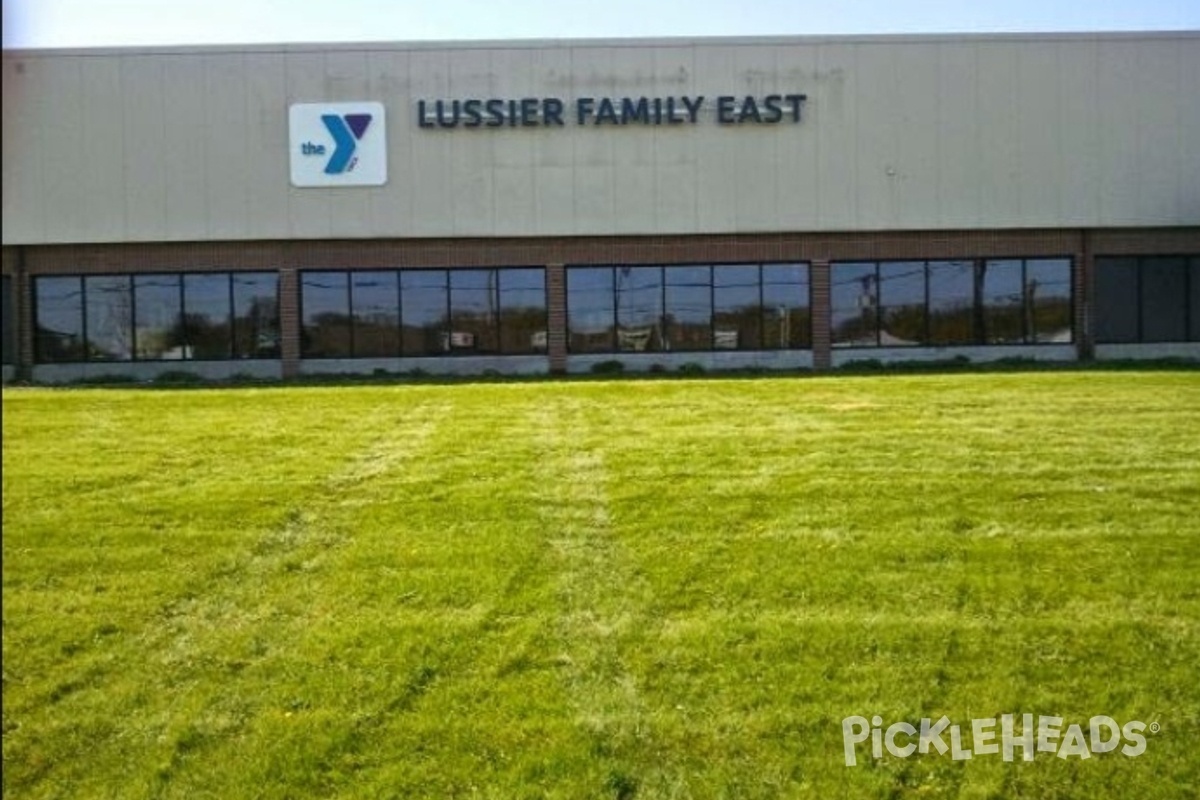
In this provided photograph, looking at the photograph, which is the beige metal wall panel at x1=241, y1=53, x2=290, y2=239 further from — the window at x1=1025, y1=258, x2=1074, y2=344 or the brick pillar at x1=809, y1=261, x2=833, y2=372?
the window at x1=1025, y1=258, x2=1074, y2=344

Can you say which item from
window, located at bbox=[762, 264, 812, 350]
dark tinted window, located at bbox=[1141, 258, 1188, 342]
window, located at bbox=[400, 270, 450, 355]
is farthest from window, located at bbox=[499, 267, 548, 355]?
dark tinted window, located at bbox=[1141, 258, 1188, 342]

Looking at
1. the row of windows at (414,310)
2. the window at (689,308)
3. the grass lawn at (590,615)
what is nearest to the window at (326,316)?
the row of windows at (414,310)

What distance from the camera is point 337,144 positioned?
1067 inches

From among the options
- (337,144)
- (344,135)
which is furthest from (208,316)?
(344,135)

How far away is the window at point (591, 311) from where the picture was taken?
2761 centimetres

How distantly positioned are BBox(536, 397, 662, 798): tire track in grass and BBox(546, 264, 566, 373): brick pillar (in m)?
16.0

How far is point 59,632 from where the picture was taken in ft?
21.4

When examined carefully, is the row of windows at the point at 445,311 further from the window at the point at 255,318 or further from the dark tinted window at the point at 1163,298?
the dark tinted window at the point at 1163,298

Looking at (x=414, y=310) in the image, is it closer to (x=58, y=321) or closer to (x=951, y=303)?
(x=58, y=321)

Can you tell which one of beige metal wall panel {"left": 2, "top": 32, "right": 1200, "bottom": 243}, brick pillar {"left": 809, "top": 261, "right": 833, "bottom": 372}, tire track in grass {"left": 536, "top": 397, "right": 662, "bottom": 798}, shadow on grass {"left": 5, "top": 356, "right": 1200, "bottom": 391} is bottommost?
tire track in grass {"left": 536, "top": 397, "right": 662, "bottom": 798}

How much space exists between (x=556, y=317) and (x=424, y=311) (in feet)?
10.4

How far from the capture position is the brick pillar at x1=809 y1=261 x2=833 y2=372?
27.6 m

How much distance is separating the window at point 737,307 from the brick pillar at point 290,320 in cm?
992

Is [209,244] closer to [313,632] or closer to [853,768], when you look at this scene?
[313,632]
